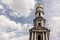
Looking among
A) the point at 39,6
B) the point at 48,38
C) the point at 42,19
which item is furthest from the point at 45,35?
the point at 39,6

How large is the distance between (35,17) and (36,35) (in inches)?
222

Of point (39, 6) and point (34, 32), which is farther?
point (39, 6)

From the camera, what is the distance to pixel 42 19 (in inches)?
2263

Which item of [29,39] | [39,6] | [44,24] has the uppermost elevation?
[39,6]

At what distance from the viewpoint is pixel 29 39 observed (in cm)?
5456

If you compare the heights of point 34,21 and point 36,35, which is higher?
point 34,21

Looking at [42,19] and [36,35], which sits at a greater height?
[42,19]

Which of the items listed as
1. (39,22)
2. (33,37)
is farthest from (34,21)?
(33,37)

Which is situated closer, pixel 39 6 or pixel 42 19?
pixel 42 19

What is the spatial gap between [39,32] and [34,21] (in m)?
3.69

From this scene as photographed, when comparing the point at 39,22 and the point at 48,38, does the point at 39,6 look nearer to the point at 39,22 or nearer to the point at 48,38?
the point at 39,22

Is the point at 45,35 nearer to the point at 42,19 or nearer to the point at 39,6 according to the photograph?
the point at 42,19

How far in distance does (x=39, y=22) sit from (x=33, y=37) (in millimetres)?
4609

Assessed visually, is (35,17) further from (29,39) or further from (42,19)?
(29,39)
